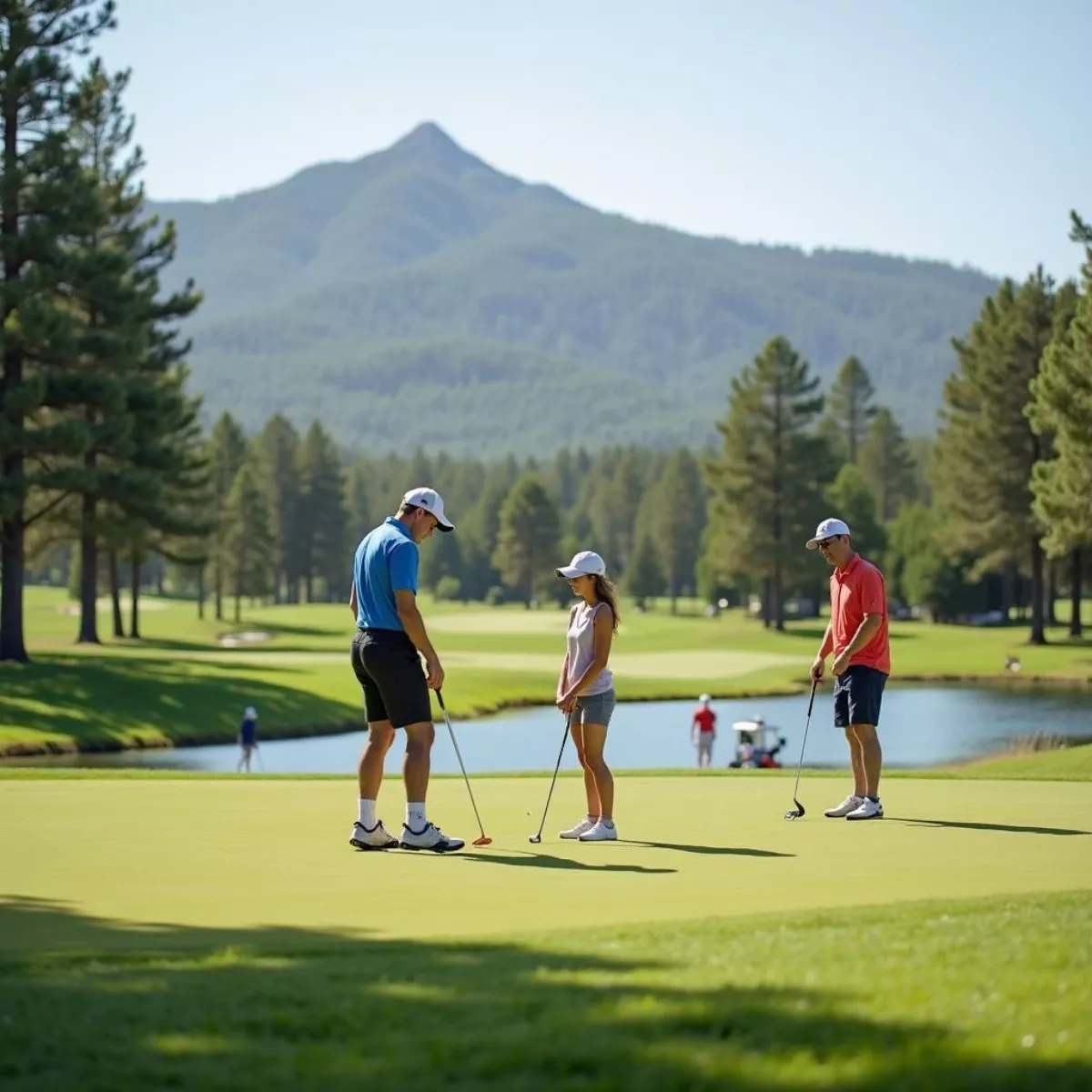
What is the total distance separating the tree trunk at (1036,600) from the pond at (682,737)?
1507 centimetres

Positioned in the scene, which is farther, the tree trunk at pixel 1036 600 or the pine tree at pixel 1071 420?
the tree trunk at pixel 1036 600

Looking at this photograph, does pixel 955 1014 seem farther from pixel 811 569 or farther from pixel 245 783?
pixel 811 569

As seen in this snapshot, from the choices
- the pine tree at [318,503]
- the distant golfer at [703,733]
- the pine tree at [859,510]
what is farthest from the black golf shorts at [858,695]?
the pine tree at [318,503]

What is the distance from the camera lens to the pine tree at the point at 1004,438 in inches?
3024

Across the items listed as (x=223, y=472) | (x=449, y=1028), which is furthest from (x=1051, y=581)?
(x=449, y=1028)

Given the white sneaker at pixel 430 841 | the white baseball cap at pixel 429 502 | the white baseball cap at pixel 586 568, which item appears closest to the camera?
the white sneaker at pixel 430 841

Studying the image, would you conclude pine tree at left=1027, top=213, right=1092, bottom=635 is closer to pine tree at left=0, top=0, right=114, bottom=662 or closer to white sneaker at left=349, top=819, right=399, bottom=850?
pine tree at left=0, top=0, right=114, bottom=662

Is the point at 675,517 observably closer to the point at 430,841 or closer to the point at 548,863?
the point at 430,841

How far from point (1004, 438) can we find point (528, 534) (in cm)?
6835

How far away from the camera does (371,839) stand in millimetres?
11656

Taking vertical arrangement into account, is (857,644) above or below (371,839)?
above

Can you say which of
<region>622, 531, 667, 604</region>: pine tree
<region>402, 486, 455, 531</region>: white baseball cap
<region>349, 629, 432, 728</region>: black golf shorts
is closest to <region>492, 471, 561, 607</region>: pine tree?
<region>622, 531, 667, 604</region>: pine tree

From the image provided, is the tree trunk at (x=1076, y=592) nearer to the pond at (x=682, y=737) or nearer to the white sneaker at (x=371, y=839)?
the pond at (x=682, y=737)

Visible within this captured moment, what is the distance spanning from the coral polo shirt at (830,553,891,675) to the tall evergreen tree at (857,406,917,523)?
143m
